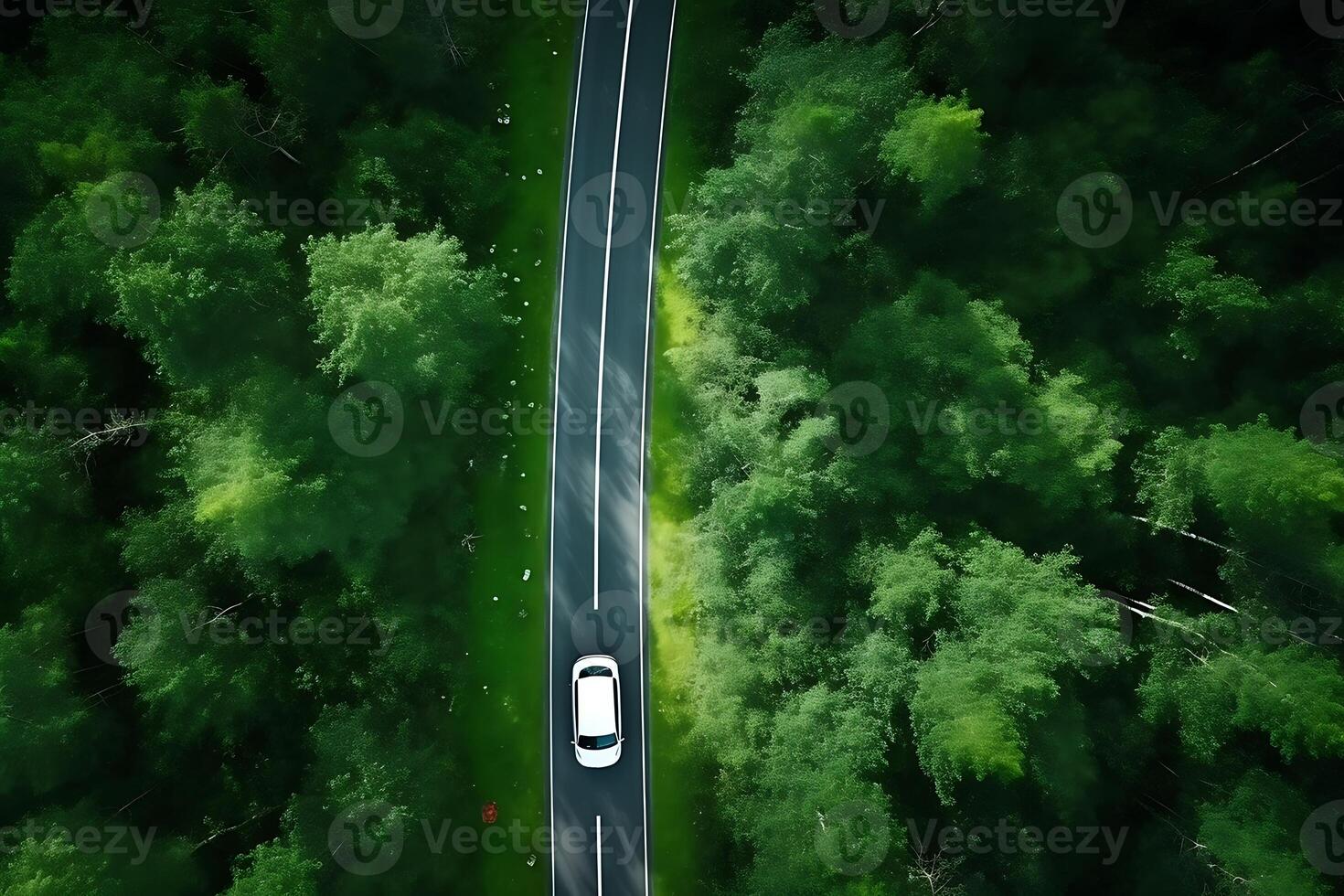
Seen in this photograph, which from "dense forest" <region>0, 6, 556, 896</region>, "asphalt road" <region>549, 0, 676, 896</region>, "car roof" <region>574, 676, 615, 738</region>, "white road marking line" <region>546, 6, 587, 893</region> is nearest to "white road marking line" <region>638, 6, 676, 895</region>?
"asphalt road" <region>549, 0, 676, 896</region>

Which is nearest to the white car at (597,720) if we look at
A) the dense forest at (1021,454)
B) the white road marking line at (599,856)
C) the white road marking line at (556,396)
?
the white road marking line at (556,396)

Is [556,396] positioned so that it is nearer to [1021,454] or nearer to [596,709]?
[596,709]

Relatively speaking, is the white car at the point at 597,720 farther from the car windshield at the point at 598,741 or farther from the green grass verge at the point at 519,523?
the green grass verge at the point at 519,523

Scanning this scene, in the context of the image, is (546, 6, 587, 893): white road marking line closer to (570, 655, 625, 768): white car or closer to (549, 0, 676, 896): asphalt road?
(549, 0, 676, 896): asphalt road

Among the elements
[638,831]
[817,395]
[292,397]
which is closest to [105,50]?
→ [292,397]

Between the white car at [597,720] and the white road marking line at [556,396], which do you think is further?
the white road marking line at [556,396]
